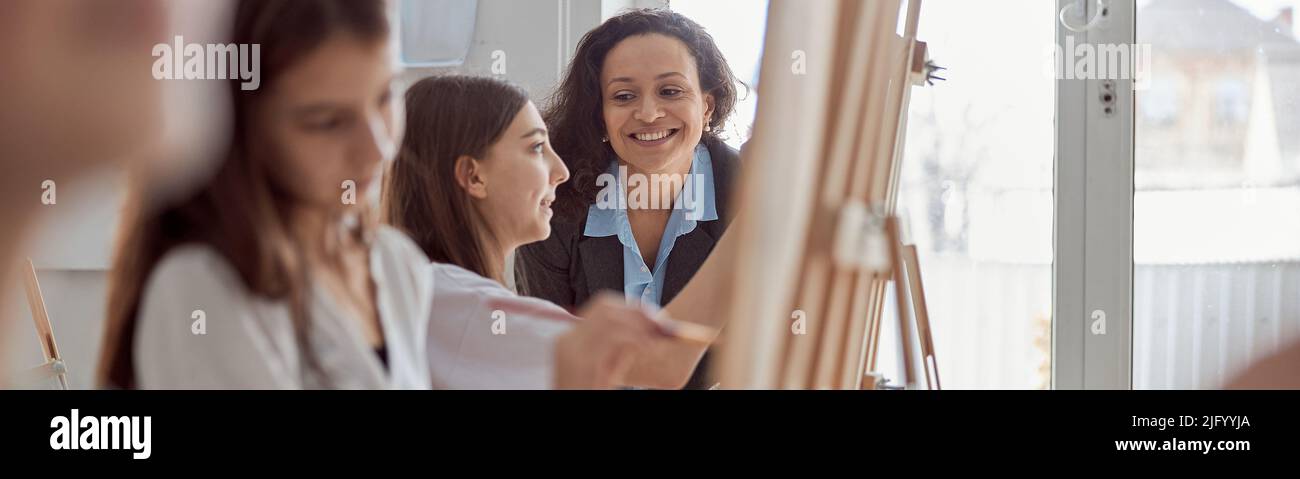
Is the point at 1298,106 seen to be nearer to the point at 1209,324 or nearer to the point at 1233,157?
the point at 1233,157

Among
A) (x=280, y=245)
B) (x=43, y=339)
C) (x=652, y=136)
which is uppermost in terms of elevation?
(x=652, y=136)

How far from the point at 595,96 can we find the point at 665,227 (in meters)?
0.18

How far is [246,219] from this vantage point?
972mm

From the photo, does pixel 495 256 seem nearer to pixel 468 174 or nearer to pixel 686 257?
pixel 468 174

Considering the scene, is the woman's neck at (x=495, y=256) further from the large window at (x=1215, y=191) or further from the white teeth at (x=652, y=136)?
the large window at (x=1215, y=191)

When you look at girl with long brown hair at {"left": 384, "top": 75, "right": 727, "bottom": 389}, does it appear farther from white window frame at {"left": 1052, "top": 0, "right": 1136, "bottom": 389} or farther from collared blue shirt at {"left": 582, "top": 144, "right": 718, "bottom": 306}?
white window frame at {"left": 1052, "top": 0, "right": 1136, "bottom": 389}

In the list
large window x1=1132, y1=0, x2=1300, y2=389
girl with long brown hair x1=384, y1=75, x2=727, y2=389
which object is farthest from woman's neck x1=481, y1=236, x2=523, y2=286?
large window x1=1132, y1=0, x2=1300, y2=389

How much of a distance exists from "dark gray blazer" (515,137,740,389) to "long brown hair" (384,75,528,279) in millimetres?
127

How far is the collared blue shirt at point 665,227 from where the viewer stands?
52.5 inches

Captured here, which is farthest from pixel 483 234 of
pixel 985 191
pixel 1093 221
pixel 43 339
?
pixel 1093 221

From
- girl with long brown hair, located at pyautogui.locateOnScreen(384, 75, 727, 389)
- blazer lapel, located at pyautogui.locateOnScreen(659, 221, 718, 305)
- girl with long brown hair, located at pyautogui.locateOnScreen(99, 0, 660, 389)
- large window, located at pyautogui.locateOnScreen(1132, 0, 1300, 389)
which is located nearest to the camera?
girl with long brown hair, located at pyautogui.locateOnScreen(99, 0, 660, 389)

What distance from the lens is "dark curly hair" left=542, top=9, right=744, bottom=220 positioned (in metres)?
1.32

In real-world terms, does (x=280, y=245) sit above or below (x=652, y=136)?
below

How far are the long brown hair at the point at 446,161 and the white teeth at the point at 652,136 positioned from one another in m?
0.18
